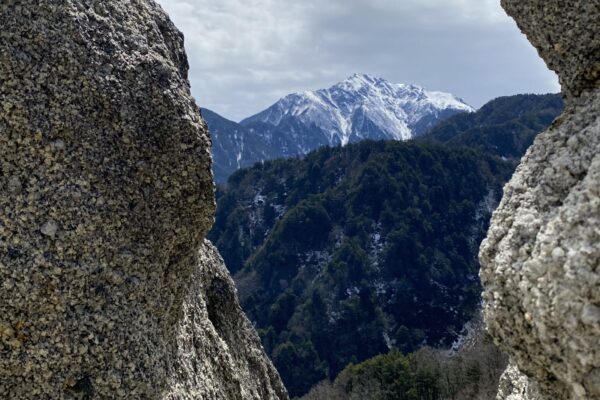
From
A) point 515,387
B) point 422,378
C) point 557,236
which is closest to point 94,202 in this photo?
point 557,236

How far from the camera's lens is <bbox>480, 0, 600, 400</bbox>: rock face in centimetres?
368

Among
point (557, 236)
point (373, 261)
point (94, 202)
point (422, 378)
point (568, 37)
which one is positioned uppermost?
point (94, 202)

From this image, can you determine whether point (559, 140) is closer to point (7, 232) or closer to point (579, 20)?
point (579, 20)

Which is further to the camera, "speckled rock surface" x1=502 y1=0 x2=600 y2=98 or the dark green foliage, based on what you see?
the dark green foliage

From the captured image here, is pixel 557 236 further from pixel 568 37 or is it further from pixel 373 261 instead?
pixel 373 261

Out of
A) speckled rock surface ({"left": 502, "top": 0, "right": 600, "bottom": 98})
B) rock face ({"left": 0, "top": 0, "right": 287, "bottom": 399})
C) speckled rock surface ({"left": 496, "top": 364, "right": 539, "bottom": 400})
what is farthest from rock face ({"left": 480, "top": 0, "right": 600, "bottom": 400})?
rock face ({"left": 0, "top": 0, "right": 287, "bottom": 399})

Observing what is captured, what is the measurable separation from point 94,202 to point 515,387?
552cm

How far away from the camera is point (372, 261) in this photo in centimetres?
16175

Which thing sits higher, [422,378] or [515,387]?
[515,387]

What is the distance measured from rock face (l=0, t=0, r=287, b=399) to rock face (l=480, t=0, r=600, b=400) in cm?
378

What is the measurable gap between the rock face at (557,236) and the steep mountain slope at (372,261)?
122199 millimetres

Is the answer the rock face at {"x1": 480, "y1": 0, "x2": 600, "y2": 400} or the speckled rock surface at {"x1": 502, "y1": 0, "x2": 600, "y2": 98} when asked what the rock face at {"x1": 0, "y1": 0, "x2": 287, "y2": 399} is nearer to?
the rock face at {"x1": 480, "y1": 0, "x2": 600, "y2": 400}

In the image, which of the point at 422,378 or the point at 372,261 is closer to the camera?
the point at 422,378

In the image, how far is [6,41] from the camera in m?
6.10
